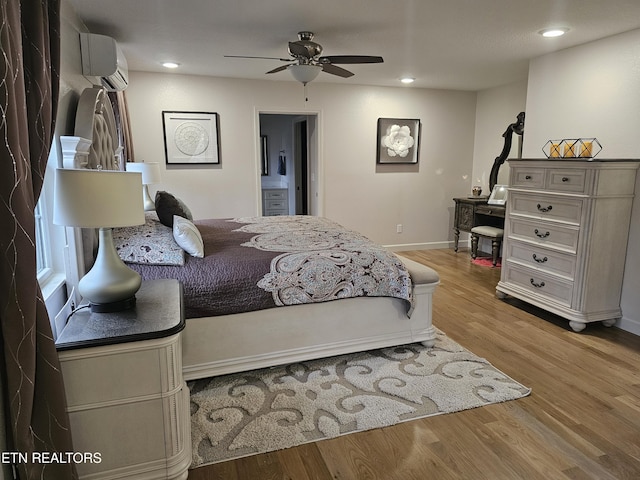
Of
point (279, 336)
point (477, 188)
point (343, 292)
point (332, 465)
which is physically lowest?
point (332, 465)

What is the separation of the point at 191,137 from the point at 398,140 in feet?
9.39

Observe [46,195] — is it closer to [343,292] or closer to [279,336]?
[279,336]

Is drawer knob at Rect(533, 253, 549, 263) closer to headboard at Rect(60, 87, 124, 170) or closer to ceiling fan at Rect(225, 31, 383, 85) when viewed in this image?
ceiling fan at Rect(225, 31, 383, 85)

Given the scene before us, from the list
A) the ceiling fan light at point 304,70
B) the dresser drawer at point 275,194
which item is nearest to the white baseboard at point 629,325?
the ceiling fan light at point 304,70

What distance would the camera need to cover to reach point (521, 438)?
2.08 metres

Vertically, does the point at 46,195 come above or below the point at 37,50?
below

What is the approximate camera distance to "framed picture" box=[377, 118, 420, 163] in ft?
19.5

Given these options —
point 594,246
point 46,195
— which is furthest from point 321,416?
point 594,246

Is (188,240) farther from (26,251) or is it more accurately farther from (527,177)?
(527,177)

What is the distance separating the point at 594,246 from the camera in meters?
3.27

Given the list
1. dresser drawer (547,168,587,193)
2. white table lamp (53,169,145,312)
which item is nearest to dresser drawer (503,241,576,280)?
dresser drawer (547,168,587,193)

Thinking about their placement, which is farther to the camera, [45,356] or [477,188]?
[477,188]

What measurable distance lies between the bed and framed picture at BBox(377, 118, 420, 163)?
326 centimetres

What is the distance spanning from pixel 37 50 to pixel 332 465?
2.00 m
